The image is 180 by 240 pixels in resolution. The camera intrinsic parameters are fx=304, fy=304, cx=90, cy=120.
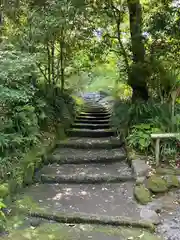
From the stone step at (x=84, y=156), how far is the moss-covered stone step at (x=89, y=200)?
904mm

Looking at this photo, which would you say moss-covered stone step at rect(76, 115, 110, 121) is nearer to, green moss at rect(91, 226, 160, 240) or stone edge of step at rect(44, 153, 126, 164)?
stone edge of step at rect(44, 153, 126, 164)

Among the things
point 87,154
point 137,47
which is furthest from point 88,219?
point 137,47

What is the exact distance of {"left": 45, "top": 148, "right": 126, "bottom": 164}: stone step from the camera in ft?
18.9

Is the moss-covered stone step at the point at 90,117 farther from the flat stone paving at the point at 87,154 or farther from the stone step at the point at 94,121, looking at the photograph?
the flat stone paving at the point at 87,154

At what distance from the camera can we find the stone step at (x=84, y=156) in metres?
5.75

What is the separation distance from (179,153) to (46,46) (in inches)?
141

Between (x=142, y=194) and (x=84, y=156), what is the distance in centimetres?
182

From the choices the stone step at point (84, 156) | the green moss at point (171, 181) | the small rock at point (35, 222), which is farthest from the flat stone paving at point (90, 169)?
the small rock at point (35, 222)

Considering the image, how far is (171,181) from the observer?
4.61m

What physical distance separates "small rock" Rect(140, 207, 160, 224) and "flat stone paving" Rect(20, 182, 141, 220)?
2.8 inches

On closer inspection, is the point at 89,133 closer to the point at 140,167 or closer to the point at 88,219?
the point at 140,167

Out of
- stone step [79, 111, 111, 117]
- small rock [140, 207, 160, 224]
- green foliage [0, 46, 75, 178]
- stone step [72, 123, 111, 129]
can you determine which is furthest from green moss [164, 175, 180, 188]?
stone step [79, 111, 111, 117]

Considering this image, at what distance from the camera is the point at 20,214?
3771 millimetres

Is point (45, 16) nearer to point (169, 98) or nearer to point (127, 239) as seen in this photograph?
point (169, 98)
